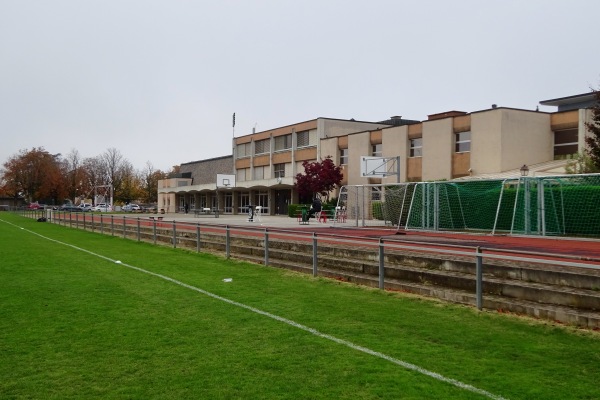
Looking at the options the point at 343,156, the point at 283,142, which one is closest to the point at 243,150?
the point at 283,142

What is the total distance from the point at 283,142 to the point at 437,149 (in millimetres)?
24714

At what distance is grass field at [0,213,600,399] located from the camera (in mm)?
5199

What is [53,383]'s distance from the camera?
5324 millimetres

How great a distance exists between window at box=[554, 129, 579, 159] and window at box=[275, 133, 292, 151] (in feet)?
96.0

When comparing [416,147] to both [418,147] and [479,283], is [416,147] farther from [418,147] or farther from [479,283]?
[479,283]

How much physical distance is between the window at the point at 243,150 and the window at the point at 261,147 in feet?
5.87

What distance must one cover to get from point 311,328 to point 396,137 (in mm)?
36462

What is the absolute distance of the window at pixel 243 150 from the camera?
226 ft

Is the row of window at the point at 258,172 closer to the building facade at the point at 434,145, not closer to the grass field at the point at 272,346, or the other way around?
the building facade at the point at 434,145

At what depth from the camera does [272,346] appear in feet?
22.0

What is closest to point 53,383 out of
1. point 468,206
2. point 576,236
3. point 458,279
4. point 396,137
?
point 458,279

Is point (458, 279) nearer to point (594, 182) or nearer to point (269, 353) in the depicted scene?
point (269, 353)

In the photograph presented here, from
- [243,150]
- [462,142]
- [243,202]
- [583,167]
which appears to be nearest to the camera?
[583,167]

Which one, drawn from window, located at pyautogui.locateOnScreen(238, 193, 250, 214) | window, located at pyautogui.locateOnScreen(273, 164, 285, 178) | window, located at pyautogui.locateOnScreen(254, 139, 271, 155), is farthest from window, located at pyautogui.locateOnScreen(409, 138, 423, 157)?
window, located at pyautogui.locateOnScreen(238, 193, 250, 214)
